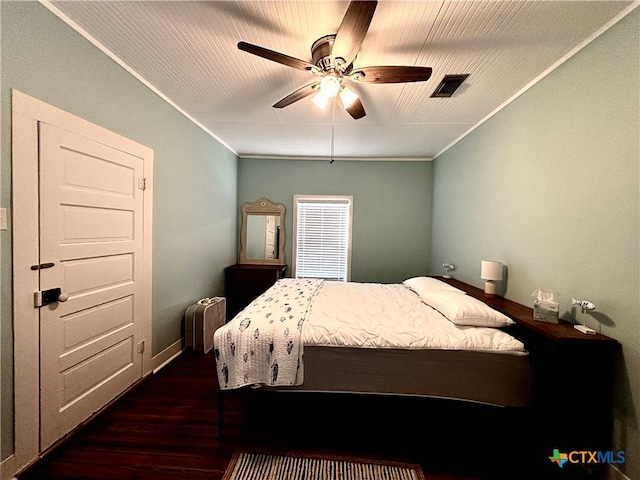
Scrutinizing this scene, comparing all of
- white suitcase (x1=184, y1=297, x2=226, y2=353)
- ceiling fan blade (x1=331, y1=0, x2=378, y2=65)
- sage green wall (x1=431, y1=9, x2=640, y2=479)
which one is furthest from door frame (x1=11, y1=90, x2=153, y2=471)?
sage green wall (x1=431, y1=9, x2=640, y2=479)

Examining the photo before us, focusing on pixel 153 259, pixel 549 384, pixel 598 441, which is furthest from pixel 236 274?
pixel 598 441

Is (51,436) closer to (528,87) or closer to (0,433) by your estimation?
(0,433)

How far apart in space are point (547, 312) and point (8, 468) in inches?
132

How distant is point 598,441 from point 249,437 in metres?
2.16

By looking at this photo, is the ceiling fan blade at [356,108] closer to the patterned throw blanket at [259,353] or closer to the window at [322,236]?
the patterned throw blanket at [259,353]


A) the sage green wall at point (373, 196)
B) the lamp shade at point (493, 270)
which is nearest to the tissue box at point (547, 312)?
the lamp shade at point (493, 270)

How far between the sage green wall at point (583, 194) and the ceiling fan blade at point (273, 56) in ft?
5.82

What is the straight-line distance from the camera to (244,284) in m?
4.02

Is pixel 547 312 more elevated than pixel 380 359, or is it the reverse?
pixel 547 312

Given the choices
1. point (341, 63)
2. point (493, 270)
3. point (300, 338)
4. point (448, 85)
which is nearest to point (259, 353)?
point (300, 338)

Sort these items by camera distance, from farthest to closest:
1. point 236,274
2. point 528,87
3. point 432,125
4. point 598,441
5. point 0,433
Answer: point 236,274
point 432,125
point 528,87
point 598,441
point 0,433

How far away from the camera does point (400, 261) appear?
4418 millimetres

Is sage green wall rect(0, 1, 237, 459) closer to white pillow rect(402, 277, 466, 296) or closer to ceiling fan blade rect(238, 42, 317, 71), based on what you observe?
ceiling fan blade rect(238, 42, 317, 71)

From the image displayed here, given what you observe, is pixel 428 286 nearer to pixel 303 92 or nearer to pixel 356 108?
pixel 356 108
